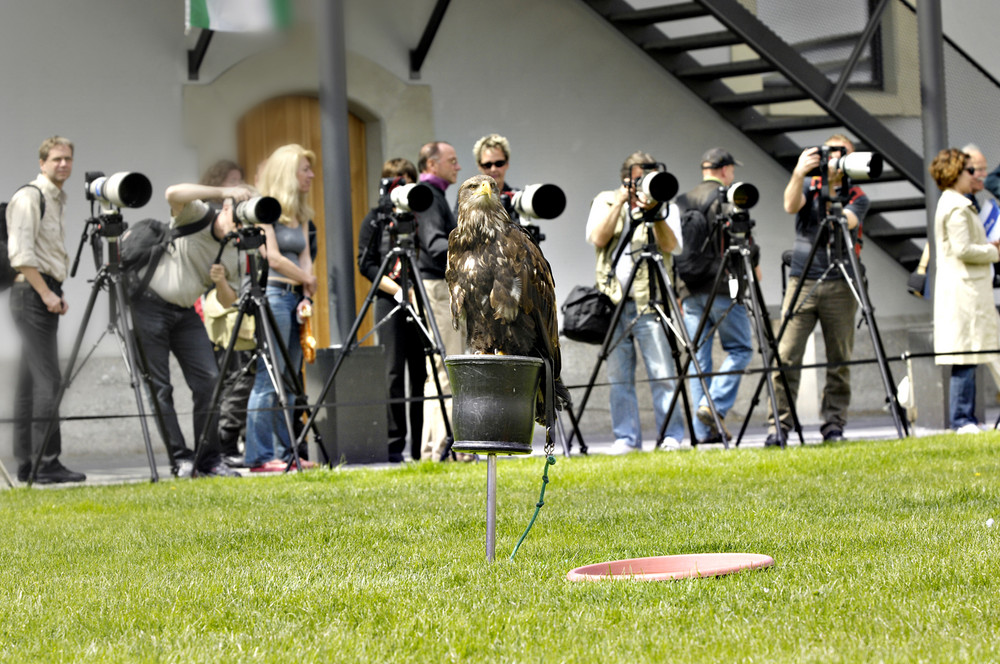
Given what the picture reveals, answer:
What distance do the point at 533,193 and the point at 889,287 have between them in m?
6.51

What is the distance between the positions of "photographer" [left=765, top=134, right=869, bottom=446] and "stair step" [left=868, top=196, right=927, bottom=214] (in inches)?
123

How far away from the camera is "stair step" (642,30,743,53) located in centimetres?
1212

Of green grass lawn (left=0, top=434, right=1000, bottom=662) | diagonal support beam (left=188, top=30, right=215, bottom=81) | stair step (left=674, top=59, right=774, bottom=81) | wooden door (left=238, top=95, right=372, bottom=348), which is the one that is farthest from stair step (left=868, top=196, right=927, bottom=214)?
diagonal support beam (left=188, top=30, right=215, bottom=81)

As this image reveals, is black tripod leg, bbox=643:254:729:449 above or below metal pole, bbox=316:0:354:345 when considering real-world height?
below

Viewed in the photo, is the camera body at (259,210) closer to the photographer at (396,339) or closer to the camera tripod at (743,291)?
the photographer at (396,339)

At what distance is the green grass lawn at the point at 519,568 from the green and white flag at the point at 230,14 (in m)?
3.77

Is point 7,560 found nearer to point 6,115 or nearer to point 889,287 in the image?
point 6,115

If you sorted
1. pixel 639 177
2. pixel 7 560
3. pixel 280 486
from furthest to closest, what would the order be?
pixel 639 177
pixel 280 486
pixel 7 560

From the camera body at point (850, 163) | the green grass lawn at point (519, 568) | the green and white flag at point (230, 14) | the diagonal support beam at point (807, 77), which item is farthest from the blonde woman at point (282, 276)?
the diagonal support beam at point (807, 77)

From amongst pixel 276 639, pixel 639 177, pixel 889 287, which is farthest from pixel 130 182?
pixel 889 287

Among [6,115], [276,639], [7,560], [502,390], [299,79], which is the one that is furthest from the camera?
[299,79]

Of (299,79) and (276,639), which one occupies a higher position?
(299,79)

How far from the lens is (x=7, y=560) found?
527 centimetres

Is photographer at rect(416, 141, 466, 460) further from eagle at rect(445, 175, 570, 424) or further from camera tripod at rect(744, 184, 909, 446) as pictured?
eagle at rect(445, 175, 570, 424)
